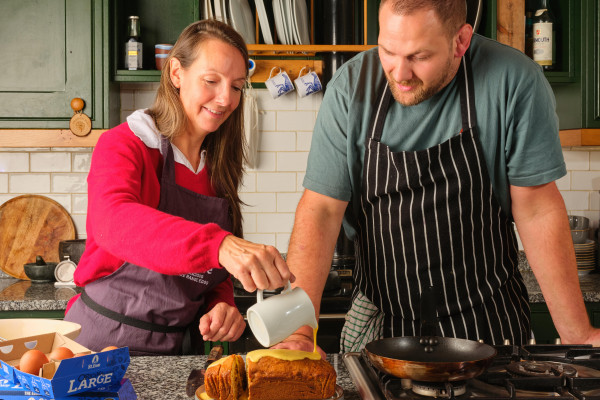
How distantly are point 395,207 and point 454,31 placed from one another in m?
0.46

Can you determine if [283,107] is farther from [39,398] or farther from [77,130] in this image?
[39,398]

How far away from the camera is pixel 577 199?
344 cm

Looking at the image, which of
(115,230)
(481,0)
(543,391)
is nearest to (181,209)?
(115,230)

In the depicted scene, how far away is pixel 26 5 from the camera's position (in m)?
2.90

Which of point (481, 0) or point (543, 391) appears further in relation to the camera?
point (481, 0)

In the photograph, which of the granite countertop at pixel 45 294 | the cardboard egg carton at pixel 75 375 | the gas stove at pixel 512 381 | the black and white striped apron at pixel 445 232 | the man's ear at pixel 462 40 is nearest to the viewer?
the cardboard egg carton at pixel 75 375

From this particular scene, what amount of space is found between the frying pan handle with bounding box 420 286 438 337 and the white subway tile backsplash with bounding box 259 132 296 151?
199 cm

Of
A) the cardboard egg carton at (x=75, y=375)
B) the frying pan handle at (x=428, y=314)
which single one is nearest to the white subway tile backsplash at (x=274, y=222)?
the frying pan handle at (x=428, y=314)

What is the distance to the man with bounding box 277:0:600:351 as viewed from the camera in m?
1.64

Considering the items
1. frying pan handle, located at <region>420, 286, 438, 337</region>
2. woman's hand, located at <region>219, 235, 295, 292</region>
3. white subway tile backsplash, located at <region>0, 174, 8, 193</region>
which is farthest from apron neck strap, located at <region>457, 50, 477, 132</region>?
white subway tile backsplash, located at <region>0, 174, 8, 193</region>

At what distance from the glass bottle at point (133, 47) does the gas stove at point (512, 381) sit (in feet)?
6.88

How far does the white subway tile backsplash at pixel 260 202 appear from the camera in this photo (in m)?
3.39

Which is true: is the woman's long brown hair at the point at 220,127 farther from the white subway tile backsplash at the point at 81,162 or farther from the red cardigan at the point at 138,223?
the white subway tile backsplash at the point at 81,162

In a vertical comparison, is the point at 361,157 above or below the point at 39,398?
above
